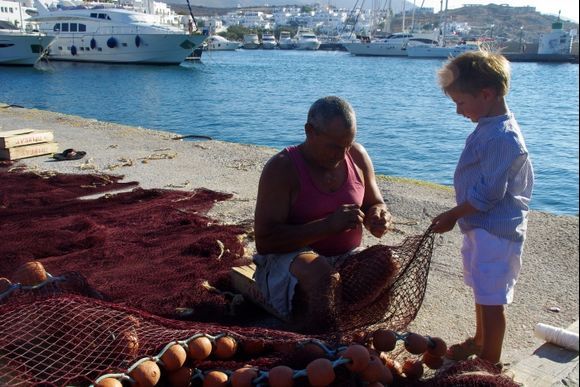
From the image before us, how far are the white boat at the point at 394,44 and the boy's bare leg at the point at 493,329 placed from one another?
246 feet

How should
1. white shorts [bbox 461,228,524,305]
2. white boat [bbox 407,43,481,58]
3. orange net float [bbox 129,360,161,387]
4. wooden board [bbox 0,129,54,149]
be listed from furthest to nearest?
white boat [bbox 407,43,481,58] < wooden board [bbox 0,129,54,149] < white shorts [bbox 461,228,524,305] < orange net float [bbox 129,360,161,387]

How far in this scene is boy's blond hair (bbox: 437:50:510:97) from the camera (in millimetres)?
3156

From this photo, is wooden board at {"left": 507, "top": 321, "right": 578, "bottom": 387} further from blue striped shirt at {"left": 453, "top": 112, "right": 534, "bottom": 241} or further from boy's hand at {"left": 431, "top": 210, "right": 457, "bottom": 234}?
boy's hand at {"left": 431, "top": 210, "right": 457, "bottom": 234}

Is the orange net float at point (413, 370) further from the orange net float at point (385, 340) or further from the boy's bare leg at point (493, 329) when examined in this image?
the boy's bare leg at point (493, 329)

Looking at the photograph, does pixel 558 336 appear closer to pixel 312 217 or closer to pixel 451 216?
pixel 451 216

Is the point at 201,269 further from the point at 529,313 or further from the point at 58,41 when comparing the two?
the point at 58,41

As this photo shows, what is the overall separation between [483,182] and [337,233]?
2.68 feet

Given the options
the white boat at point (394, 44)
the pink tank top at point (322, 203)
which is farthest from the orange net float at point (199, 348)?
the white boat at point (394, 44)

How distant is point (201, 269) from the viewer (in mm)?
4602

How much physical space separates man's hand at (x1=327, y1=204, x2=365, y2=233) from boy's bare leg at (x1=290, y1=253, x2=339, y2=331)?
19cm

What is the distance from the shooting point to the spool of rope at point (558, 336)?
11.0ft

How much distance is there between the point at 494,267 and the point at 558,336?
25.9 inches

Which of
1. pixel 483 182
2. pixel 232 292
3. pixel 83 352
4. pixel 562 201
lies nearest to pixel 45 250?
pixel 232 292

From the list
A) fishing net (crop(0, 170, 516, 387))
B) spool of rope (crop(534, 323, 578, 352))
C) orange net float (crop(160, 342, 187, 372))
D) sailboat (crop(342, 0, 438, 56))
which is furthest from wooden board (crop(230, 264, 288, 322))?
sailboat (crop(342, 0, 438, 56))
